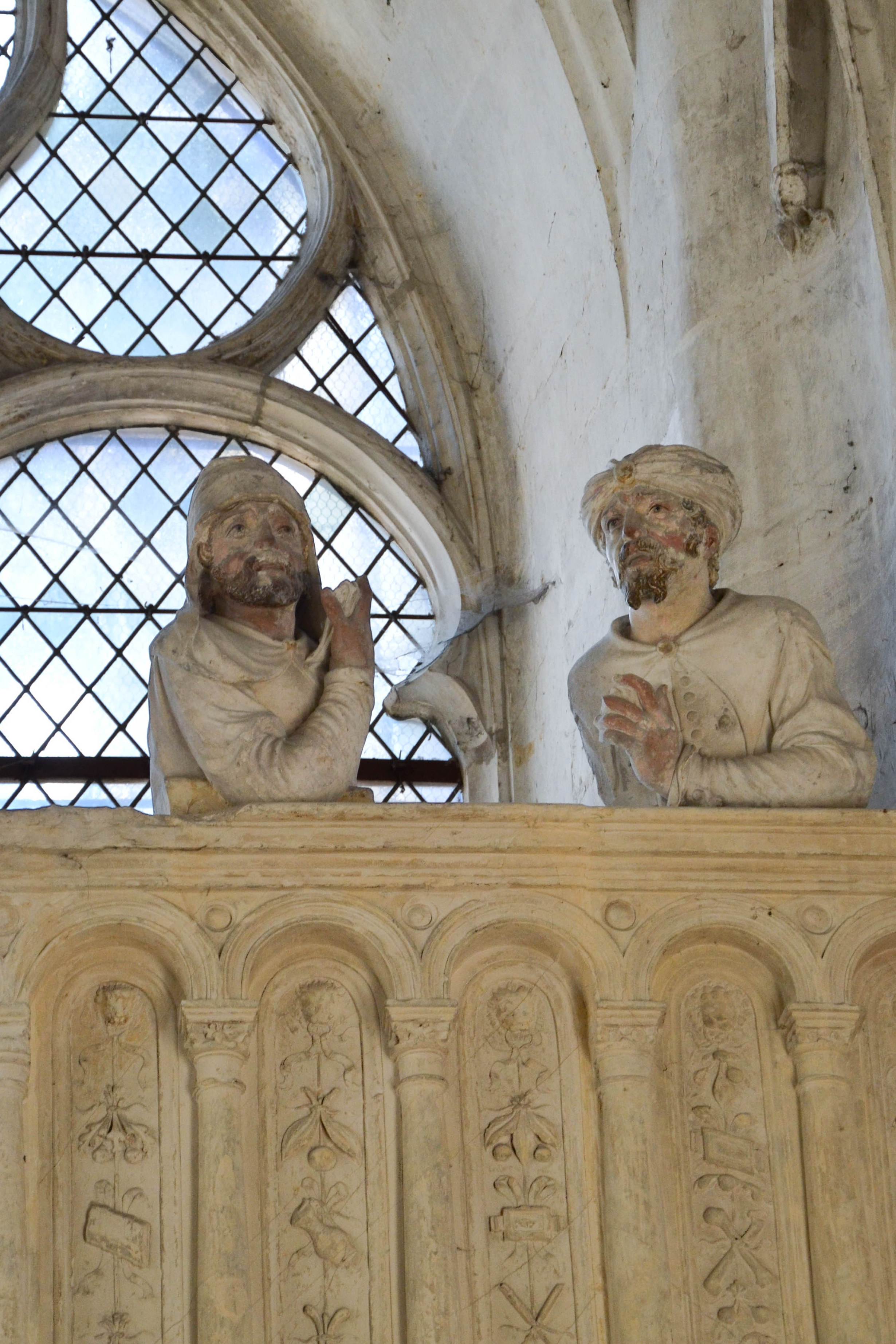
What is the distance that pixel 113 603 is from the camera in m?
9.21

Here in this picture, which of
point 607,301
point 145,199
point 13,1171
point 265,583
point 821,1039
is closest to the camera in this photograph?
point 13,1171

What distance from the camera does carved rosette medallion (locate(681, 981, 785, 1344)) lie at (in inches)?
204

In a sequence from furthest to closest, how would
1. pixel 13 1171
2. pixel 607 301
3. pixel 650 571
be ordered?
pixel 607 301 < pixel 650 571 < pixel 13 1171

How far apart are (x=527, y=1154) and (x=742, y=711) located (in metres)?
1.23

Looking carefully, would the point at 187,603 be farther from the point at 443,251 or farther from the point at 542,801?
the point at 443,251

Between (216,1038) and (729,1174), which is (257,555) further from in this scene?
(729,1174)

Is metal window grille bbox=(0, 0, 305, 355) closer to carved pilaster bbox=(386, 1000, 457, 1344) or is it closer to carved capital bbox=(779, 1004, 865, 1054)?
carved pilaster bbox=(386, 1000, 457, 1344)

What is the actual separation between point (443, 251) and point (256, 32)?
1109 millimetres

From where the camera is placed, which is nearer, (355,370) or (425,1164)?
(425,1164)

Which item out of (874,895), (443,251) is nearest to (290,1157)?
(874,895)

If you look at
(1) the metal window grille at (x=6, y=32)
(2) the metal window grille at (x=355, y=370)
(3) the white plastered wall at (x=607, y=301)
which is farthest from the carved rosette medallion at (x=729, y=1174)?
(1) the metal window grille at (x=6, y=32)

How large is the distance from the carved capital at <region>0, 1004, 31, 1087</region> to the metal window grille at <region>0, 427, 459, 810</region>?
141 inches

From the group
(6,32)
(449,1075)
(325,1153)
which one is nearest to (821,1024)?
(449,1075)

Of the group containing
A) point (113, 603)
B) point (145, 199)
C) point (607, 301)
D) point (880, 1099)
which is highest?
point (145, 199)
